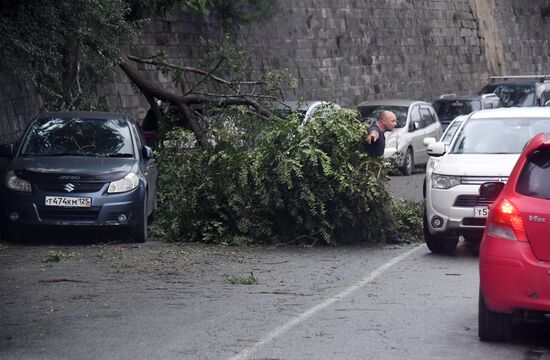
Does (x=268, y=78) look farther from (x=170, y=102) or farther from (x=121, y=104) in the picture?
(x=121, y=104)

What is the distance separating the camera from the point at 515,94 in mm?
36031

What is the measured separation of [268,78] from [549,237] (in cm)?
1256

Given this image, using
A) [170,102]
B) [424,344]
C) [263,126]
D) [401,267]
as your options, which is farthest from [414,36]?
[424,344]

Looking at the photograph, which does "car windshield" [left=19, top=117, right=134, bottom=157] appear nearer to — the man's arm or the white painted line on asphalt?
the man's arm

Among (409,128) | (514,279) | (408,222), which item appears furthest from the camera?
(409,128)

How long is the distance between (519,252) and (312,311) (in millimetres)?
2198

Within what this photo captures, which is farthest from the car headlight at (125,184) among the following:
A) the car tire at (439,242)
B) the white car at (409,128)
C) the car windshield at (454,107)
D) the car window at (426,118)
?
the car windshield at (454,107)

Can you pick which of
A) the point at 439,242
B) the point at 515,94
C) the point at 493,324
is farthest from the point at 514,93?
the point at 493,324

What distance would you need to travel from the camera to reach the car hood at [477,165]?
1305 centimetres

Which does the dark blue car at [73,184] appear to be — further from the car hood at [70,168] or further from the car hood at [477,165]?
the car hood at [477,165]

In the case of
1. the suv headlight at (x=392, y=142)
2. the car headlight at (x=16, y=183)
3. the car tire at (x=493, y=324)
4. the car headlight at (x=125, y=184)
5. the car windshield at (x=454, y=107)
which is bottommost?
the car windshield at (x=454, y=107)

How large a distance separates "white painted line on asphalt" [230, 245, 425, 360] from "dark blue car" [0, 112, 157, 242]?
3.43 meters

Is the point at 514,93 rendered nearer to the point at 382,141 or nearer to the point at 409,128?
the point at 409,128

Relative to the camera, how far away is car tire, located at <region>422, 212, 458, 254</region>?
1345 centimetres
